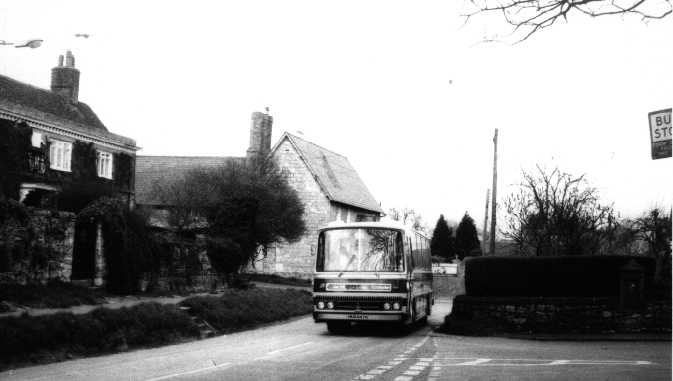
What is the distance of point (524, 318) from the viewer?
21.2 meters

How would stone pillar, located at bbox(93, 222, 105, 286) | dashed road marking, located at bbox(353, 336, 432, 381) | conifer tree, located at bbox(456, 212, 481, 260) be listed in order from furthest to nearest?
conifer tree, located at bbox(456, 212, 481, 260)
stone pillar, located at bbox(93, 222, 105, 286)
dashed road marking, located at bbox(353, 336, 432, 381)

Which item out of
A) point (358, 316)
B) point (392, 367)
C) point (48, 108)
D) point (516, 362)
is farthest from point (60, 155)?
point (516, 362)

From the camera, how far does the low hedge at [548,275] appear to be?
21078mm

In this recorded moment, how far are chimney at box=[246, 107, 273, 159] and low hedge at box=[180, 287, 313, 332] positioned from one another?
2434 centimetres

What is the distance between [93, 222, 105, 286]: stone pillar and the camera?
23.5m

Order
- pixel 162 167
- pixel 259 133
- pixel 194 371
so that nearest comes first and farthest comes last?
pixel 194 371 → pixel 259 133 → pixel 162 167

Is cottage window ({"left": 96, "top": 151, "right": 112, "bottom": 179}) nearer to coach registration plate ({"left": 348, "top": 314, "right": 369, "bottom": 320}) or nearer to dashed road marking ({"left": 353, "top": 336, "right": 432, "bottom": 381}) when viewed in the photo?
coach registration plate ({"left": 348, "top": 314, "right": 369, "bottom": 320})

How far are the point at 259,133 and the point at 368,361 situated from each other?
42768 millimetres

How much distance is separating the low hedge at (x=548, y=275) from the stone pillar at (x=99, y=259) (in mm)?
11091

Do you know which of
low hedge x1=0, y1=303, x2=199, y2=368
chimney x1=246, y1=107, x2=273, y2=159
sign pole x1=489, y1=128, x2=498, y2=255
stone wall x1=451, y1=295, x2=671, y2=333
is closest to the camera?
low hedge x1=0, y1=303, x2=199, y2=368

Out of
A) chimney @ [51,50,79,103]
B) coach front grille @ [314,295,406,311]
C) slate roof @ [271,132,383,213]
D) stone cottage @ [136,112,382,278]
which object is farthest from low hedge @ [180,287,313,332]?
slate roof @ [271,132,383,213]

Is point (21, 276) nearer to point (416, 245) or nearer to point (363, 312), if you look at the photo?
point (363, 312)

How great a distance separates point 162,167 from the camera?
60.2 metres

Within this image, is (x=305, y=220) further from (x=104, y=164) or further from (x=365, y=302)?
(x=365, y=302)
